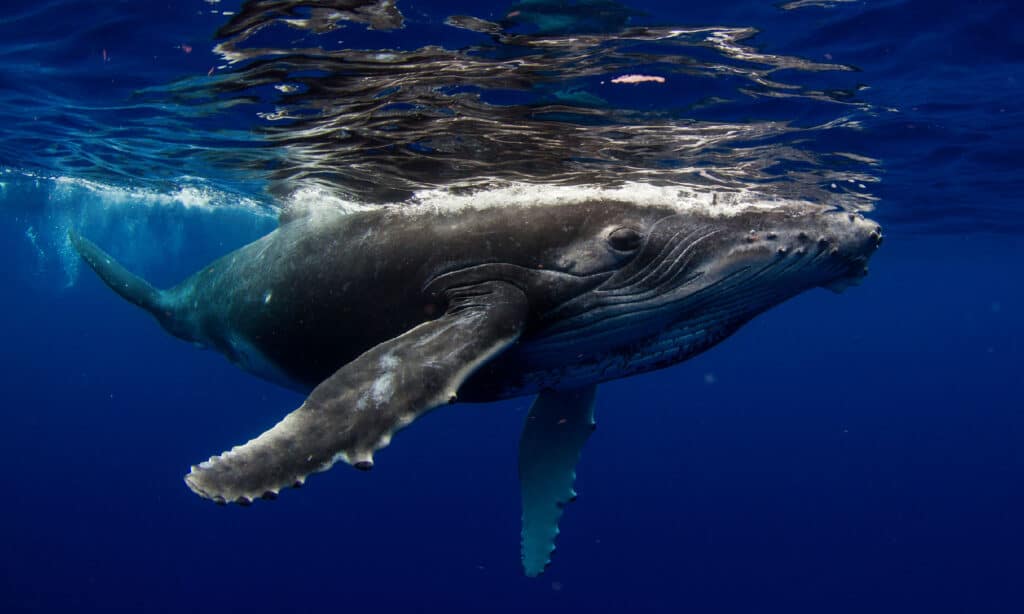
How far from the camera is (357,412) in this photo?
4.04 m

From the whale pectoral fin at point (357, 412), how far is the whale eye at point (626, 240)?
4.48 feet

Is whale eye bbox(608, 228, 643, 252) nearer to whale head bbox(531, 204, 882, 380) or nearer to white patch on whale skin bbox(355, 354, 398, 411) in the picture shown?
whale head bbox(531, 204, 882, 380)

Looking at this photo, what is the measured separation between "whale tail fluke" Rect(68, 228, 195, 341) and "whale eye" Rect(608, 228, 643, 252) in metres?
6.69

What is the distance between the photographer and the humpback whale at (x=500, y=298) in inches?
159

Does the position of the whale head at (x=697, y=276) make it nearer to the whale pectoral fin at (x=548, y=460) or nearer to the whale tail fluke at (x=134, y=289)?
the whale pectoral fin at (x=548, y=460)

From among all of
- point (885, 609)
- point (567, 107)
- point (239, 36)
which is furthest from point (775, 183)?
point (885, 609)

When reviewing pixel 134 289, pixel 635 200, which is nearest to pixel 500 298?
pixel 635 200

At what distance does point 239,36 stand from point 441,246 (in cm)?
545

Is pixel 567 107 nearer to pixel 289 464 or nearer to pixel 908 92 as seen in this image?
pixel 908 92

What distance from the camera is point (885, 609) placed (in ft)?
150

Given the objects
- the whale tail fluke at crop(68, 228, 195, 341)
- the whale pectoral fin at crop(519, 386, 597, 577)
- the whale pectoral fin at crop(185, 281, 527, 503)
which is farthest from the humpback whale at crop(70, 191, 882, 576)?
the whale tail fluke at crop(68, 228, 195, 341)

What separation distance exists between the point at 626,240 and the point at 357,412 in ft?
8.50

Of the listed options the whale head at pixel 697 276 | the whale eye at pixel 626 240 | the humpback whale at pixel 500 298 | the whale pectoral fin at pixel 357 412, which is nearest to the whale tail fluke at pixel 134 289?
the humpback whale at pixel 500 298

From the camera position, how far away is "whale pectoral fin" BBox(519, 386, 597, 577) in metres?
7.55
